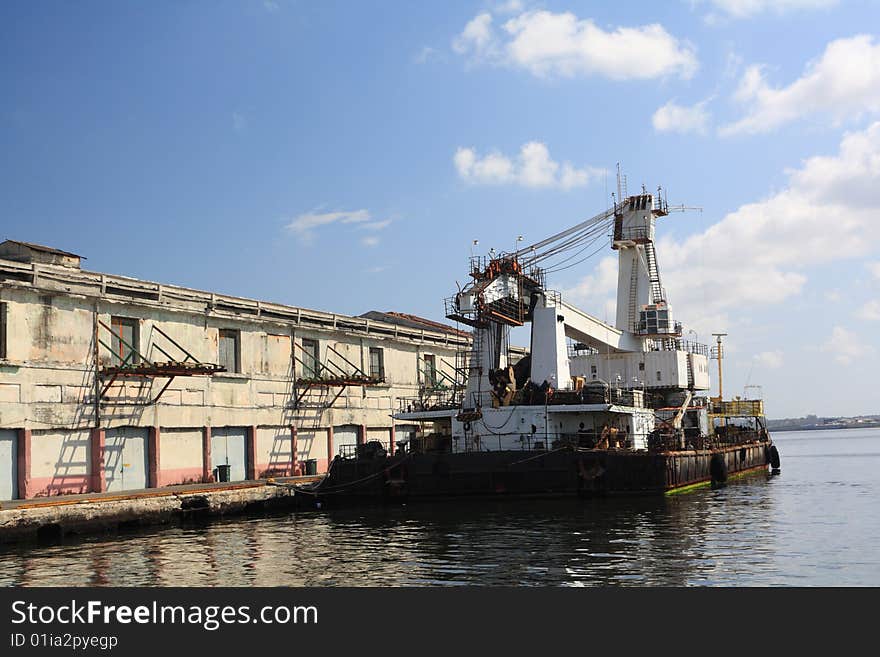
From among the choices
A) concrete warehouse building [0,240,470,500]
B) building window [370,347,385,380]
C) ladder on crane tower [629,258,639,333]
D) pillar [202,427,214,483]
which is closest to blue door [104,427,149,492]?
concrete warehouse building [0,240,470,500]

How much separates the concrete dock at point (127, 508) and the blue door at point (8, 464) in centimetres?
115

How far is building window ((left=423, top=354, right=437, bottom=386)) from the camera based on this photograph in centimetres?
5581

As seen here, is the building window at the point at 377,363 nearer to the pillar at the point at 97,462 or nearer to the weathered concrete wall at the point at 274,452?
the weathered concrete wall at the point at 274,452

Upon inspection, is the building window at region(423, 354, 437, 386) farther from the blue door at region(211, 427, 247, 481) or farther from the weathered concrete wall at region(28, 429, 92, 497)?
the weathered concrete wall at region(28, 429, 92, 497)

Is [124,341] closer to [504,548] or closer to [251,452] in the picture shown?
[251,452]

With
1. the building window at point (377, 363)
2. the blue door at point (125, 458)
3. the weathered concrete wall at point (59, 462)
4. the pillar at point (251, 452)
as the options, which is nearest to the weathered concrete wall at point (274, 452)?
the pillar at point (251, 452)

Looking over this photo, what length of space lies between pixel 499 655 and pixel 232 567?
11754 millimetres

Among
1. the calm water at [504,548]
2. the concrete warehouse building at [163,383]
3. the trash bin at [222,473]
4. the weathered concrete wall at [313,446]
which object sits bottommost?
the calm water at [504,548]

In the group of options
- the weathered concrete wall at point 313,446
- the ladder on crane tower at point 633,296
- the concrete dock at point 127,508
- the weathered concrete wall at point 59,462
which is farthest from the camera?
the ladder on crane tower at point 633,296

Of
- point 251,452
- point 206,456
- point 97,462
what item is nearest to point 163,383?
point 206,456

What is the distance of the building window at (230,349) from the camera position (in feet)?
139

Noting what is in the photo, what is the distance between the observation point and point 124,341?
121ft

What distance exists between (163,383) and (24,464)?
7.02 metres

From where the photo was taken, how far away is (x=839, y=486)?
4356 centimetres
